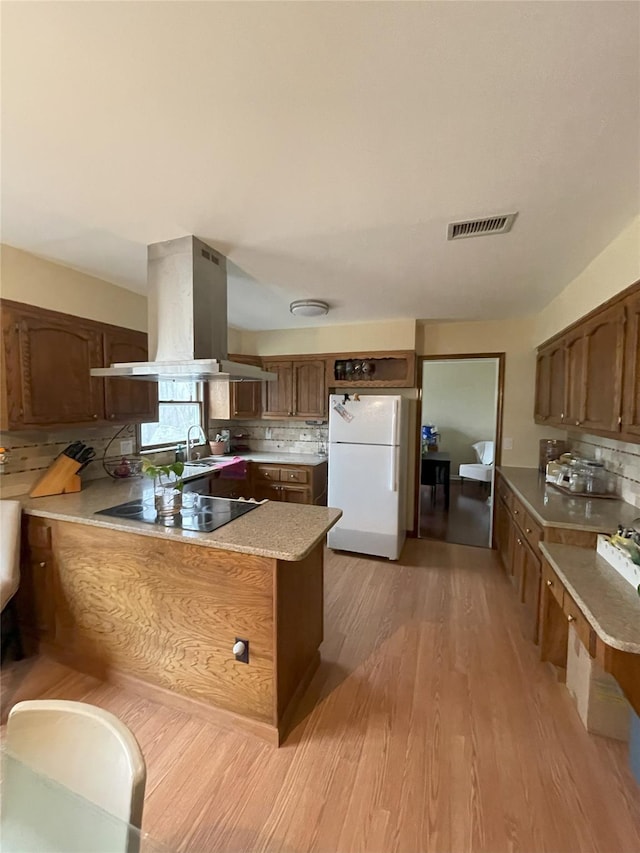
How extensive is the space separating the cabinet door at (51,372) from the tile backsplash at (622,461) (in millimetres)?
3490

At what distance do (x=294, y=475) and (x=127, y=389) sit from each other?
192cm

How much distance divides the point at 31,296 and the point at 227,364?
5.08ft

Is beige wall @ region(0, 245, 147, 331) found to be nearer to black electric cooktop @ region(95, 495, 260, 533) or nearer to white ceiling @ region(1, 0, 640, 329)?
white ceiling @ region(1, 0, 640, 329)

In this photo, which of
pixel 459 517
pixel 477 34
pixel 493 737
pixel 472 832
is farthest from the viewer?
pixel 459 517

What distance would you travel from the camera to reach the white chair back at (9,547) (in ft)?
6.28

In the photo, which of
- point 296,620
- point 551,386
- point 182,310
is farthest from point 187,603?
point 551,386

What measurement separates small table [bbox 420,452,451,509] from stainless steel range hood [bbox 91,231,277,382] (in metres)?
3.82

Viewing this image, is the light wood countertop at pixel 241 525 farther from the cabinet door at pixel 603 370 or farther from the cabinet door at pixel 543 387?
the cabinet door at pixel 543 387

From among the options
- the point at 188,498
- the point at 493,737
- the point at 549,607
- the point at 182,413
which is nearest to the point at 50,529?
the point at 188,498

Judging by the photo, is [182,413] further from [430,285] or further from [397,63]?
[397,63]

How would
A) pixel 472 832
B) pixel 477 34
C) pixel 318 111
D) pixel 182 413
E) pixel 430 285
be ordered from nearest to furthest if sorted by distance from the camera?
pixel 477 34
pixel 318 111
pixel 472 832
pixel 430 285
pixel 182 413

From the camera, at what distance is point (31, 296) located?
7.62 feet

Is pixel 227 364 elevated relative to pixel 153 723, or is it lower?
elevated

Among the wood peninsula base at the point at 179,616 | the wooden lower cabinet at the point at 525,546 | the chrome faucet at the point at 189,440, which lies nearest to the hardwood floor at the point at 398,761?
the wood peninsula base at the point at 179,616
